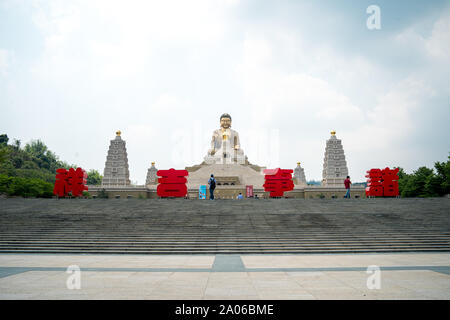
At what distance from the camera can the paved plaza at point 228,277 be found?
173 inches

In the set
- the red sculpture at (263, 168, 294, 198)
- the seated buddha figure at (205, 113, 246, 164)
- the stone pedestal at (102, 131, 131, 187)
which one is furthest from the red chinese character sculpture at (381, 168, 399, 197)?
the stone pedestal at (102, 131, 131, 187)

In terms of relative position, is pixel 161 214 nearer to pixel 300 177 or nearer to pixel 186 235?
pixel 186 235

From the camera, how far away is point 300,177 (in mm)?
48781

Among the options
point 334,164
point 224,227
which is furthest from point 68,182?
point 334,164

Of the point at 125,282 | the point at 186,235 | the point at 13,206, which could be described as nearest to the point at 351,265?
the point at 125,282

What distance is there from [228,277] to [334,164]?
30.7 m

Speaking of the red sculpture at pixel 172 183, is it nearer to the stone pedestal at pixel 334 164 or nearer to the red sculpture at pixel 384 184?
the red sculpture at pixel 384 184

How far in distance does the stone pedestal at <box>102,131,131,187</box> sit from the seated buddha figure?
36.2 ft

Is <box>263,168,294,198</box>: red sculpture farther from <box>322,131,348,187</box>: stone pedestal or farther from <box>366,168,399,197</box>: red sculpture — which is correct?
<box>322,131,348,187</box>: stone pedestal

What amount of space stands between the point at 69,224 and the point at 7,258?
3.77 metres

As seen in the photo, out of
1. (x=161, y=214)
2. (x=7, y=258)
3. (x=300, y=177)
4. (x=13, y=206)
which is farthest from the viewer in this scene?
(x=300, y=177)
